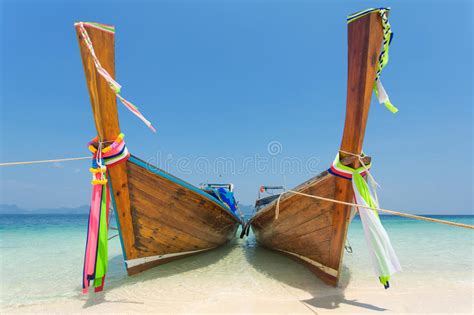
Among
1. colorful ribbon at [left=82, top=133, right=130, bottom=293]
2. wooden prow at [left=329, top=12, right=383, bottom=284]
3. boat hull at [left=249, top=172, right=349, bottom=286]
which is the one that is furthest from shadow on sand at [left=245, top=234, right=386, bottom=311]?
colorful ribbon at [left=82, top=133, right=130, bottom=293]

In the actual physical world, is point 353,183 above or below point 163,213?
above

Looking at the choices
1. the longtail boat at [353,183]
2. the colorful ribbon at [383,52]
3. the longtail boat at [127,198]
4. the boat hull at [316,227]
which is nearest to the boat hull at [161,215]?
the longtail boat at [127,198]

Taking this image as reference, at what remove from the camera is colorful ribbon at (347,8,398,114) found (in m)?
2.75

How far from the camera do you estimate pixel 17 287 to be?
424 centimetres

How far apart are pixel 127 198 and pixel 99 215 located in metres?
0.60

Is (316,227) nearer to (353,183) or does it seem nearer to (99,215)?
(353,183)

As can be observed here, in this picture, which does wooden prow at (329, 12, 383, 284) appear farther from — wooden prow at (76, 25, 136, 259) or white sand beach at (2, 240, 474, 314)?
wooden prow at (76, 25, 136, 259)

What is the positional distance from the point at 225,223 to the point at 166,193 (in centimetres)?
243

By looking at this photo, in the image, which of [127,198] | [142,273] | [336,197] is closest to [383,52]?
[336,197]

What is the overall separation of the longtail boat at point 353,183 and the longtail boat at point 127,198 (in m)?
1.98

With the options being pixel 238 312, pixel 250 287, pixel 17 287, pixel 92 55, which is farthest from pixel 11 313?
pixel 92 55

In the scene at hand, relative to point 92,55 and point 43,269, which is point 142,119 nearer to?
point 92,55

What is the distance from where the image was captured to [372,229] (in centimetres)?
289

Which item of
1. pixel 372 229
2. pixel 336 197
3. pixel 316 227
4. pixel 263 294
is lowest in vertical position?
pixel 263 294
